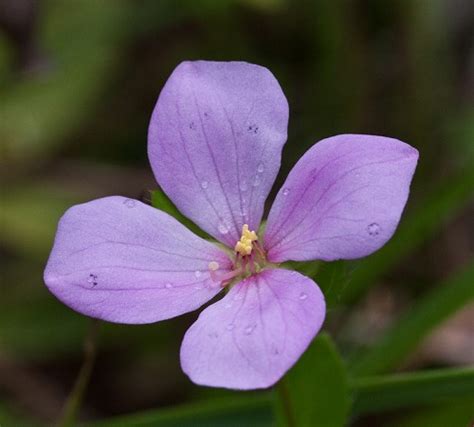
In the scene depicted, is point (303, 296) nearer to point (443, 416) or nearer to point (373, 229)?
point (373, 229)

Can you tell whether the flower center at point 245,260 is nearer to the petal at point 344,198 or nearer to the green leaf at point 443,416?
the petal at point 344,198

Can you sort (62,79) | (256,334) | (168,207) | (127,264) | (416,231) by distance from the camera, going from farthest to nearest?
(62,79), (416,231), (168,207), (127,264), (256,334)

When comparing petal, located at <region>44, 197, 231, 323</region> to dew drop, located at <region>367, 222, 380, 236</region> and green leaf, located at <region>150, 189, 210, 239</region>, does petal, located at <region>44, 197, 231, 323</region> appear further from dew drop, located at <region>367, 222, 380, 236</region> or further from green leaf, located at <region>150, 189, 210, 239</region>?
dew drop, located at <region>367, 222, 380, 236</region>

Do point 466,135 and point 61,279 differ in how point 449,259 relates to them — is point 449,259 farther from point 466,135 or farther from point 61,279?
point 61,279

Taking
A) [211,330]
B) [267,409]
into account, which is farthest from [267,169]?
[267,409]

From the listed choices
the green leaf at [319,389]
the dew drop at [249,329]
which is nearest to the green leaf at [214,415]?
the green leaf at [319,389]

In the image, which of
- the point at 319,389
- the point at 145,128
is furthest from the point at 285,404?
the point at 145,128

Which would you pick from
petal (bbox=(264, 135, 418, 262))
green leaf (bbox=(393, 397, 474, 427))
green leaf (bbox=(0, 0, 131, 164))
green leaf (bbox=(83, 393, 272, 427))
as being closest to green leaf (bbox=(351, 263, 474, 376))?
green leaf (bbox=(393, 397, 474, 427))
